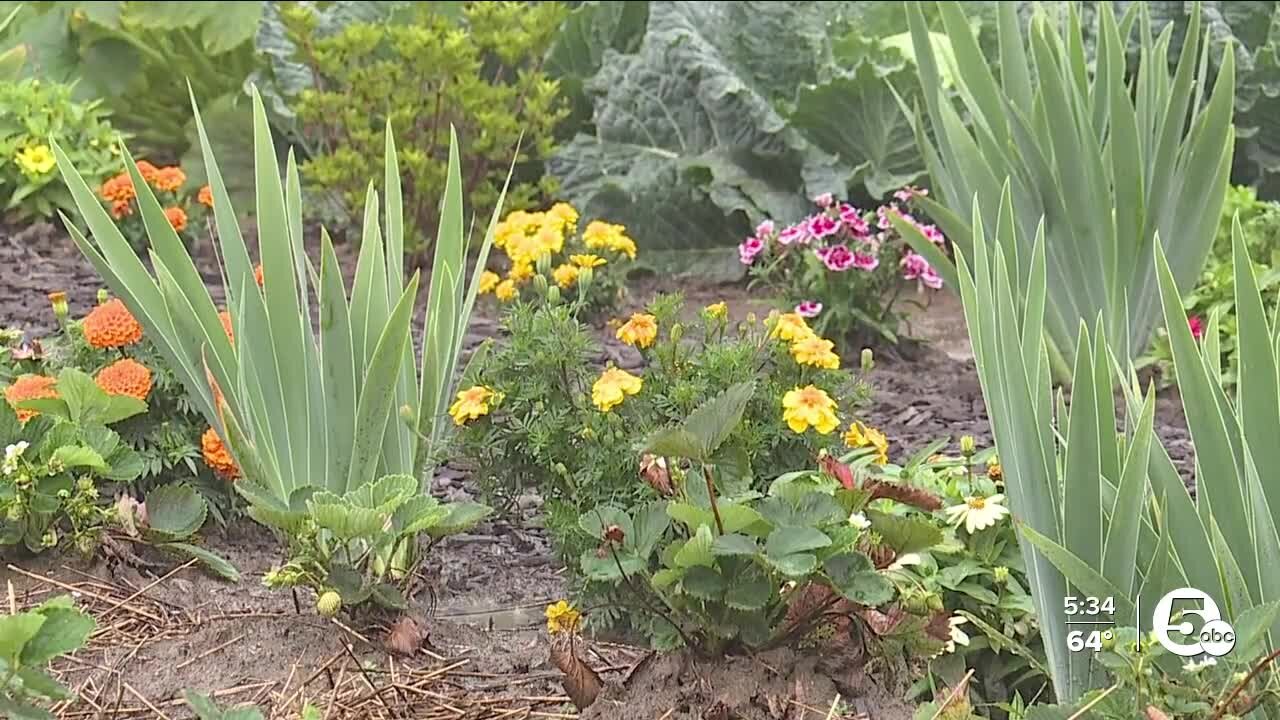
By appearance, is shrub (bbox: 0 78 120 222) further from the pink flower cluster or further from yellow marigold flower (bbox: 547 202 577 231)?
the pink flower cluster

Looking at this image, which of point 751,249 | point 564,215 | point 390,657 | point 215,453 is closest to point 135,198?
point 564,215

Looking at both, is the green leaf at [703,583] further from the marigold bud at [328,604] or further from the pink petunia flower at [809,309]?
the pink petunia flower at [809,309]

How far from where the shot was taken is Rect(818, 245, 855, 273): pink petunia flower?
3.77 m

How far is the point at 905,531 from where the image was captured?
1764 millimetres

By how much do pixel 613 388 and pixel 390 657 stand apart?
0.48m

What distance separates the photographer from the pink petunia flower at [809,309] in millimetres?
3691

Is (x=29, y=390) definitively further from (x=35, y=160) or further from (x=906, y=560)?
(x=35, y=160)

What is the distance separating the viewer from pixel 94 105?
Result: 432cm

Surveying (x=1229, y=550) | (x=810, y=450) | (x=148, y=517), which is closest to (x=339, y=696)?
(x=148, y=517)

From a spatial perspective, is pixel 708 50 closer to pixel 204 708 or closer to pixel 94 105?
pixel 94 105

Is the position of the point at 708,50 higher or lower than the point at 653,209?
higher

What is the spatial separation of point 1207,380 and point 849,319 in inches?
87.5

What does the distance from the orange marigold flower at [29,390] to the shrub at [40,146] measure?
71.3 inches

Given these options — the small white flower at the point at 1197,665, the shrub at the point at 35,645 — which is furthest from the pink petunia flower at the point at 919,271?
the shrub at the point at 35,645
